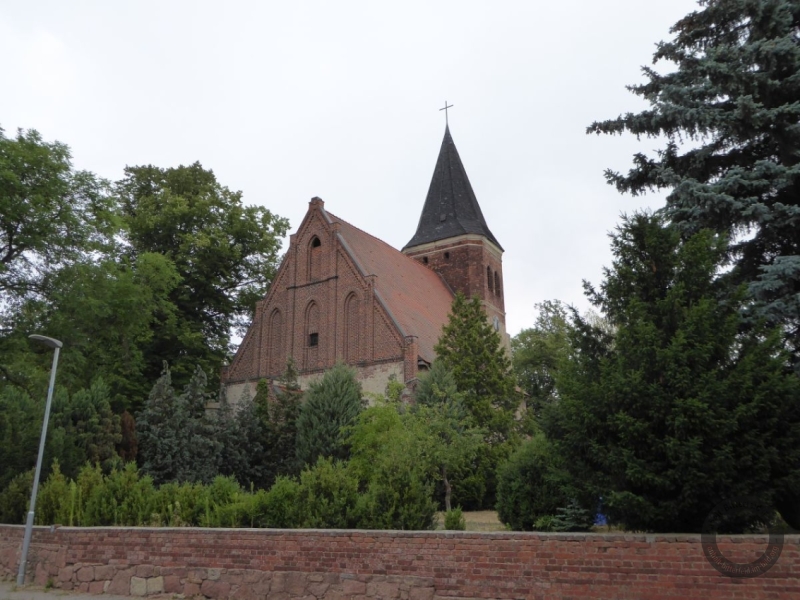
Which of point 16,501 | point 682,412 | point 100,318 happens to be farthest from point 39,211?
point 682,412

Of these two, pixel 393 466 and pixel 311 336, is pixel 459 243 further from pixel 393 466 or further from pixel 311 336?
pixel 393 466

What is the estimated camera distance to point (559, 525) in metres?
10.9

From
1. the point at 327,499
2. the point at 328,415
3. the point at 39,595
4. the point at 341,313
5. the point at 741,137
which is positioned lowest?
the point at 39,595

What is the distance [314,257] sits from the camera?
2961 centimetres

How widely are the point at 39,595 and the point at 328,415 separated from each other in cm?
1106

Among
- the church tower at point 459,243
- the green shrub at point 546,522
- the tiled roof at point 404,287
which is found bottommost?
the green shrub at point 546,522

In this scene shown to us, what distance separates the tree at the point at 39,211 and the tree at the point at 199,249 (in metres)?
6.61

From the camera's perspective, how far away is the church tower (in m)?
37.2

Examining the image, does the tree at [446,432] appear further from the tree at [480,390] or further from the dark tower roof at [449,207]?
the dark tower roof at [449,207]

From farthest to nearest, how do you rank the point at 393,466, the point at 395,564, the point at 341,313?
the point at 341,313 < the point at 393,466 < the point at 395,564

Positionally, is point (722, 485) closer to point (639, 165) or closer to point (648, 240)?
point (648, 240)

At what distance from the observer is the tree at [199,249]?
28.6m

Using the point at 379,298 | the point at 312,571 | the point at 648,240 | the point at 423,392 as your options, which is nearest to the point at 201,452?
the point at 423,392

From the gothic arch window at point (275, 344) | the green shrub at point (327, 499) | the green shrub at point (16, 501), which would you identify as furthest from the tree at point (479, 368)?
the green shrub at point (16, 501)
